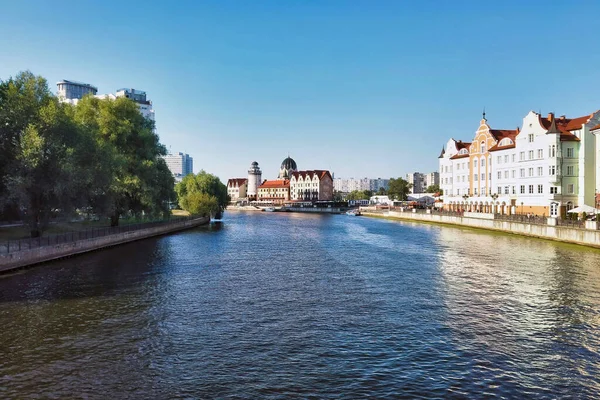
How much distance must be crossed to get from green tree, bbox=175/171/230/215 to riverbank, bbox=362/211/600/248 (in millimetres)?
53478

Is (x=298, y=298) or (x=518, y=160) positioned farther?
(x=518, y=160)

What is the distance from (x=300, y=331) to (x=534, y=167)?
235 ft

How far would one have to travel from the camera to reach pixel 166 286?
107 feet

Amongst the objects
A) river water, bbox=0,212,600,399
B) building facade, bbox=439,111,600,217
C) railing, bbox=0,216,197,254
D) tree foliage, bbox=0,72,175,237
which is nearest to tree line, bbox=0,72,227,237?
tree foliage, bbox=0,72,175,237

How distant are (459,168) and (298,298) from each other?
91.2m

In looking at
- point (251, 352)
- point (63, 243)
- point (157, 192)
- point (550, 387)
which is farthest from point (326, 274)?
point (157, 192)

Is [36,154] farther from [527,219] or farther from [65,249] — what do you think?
[527,219]

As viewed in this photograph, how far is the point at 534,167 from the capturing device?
78.9 meters

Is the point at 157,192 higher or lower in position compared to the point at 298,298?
higher

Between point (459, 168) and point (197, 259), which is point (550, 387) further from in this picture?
point (459, 168)

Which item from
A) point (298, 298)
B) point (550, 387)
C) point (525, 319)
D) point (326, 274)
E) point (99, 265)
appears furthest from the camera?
point (99, 265)

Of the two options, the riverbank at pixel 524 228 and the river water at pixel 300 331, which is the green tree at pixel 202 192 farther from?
the river water at pixel 300 331

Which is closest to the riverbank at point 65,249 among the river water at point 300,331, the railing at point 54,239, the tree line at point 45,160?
the railing at point 54,239

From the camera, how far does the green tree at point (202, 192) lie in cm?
10538
